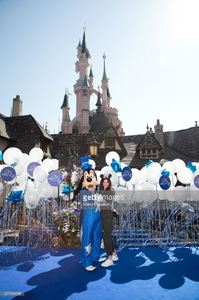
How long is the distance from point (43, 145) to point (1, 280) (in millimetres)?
15224

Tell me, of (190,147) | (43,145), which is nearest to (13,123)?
(43,145)

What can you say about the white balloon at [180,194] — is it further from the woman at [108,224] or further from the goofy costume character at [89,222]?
the goofy costume character at [89,222]

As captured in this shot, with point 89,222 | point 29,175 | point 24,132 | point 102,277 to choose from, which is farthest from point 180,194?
point 24,132

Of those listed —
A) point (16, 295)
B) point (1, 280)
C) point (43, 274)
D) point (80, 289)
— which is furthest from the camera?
point (43, 274)

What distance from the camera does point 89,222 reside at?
16.6ft

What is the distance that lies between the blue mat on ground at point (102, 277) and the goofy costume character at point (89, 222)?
1.06 ft

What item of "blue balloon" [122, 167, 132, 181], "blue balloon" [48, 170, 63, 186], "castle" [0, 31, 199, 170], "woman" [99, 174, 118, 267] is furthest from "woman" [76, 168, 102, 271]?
"castle" [0, 31, 199, 170]

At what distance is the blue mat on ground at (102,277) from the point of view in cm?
371

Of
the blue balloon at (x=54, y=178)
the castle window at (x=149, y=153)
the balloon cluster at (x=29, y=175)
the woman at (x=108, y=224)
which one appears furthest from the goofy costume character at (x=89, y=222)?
the castle window at (x=149, y=153)

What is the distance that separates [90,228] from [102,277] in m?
0.94

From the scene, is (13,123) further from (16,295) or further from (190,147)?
(16,295)

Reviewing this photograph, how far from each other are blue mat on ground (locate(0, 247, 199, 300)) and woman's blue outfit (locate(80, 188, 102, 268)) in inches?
12.7

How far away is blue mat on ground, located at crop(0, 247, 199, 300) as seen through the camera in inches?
146

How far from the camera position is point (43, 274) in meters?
4.65
